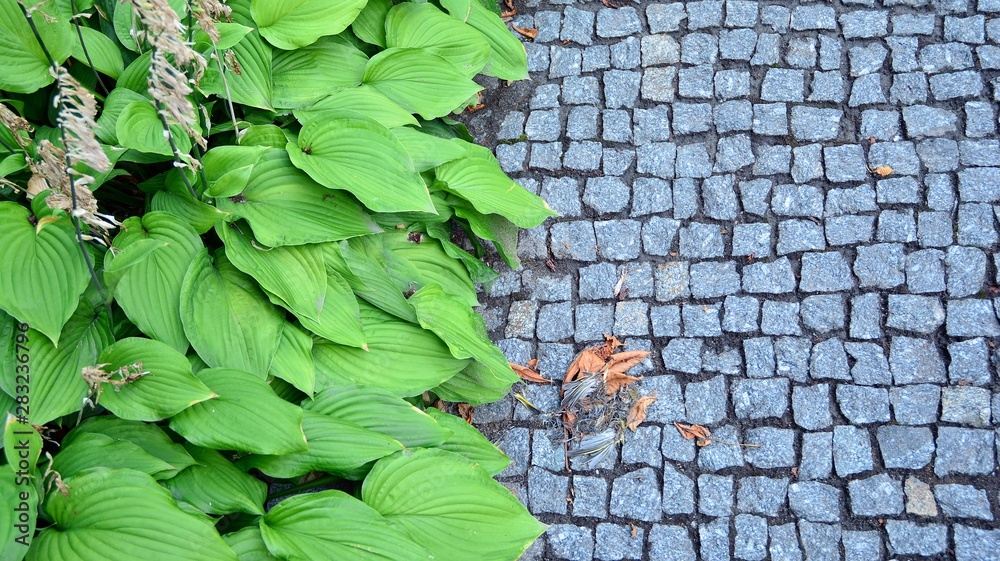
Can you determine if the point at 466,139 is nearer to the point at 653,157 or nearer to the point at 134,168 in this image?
the point at 653,157

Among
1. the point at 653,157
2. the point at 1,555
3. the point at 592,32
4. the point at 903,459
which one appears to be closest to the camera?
the point at 1,555

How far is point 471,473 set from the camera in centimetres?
278

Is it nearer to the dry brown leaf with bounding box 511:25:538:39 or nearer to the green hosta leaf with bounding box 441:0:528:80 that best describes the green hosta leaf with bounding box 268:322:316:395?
the green hosta leaf with bounding box 441:0:528:80

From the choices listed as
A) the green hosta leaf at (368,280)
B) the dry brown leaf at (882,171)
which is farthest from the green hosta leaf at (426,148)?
the dry brown leaf at (882,171)

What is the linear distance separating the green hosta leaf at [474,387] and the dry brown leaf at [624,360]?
1.55 feet

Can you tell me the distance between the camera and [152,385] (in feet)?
8.46

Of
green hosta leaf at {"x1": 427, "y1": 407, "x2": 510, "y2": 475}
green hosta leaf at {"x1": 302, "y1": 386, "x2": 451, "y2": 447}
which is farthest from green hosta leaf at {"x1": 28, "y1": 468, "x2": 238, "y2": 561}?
green hosta leaf at {"x1": 427, "y1": 407, "x2": 510, "y2": 475}

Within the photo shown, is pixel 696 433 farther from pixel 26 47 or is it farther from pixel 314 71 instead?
pixel 26 47

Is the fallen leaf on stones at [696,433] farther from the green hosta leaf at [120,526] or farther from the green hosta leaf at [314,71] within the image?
the green hosta leaf at [314,71]

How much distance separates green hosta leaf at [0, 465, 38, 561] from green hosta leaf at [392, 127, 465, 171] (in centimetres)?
186

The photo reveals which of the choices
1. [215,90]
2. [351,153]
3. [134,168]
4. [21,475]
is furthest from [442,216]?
[21,475]

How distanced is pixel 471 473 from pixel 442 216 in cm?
119

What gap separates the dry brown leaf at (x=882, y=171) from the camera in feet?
11.7

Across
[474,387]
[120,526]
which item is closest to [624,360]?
[474,387]
